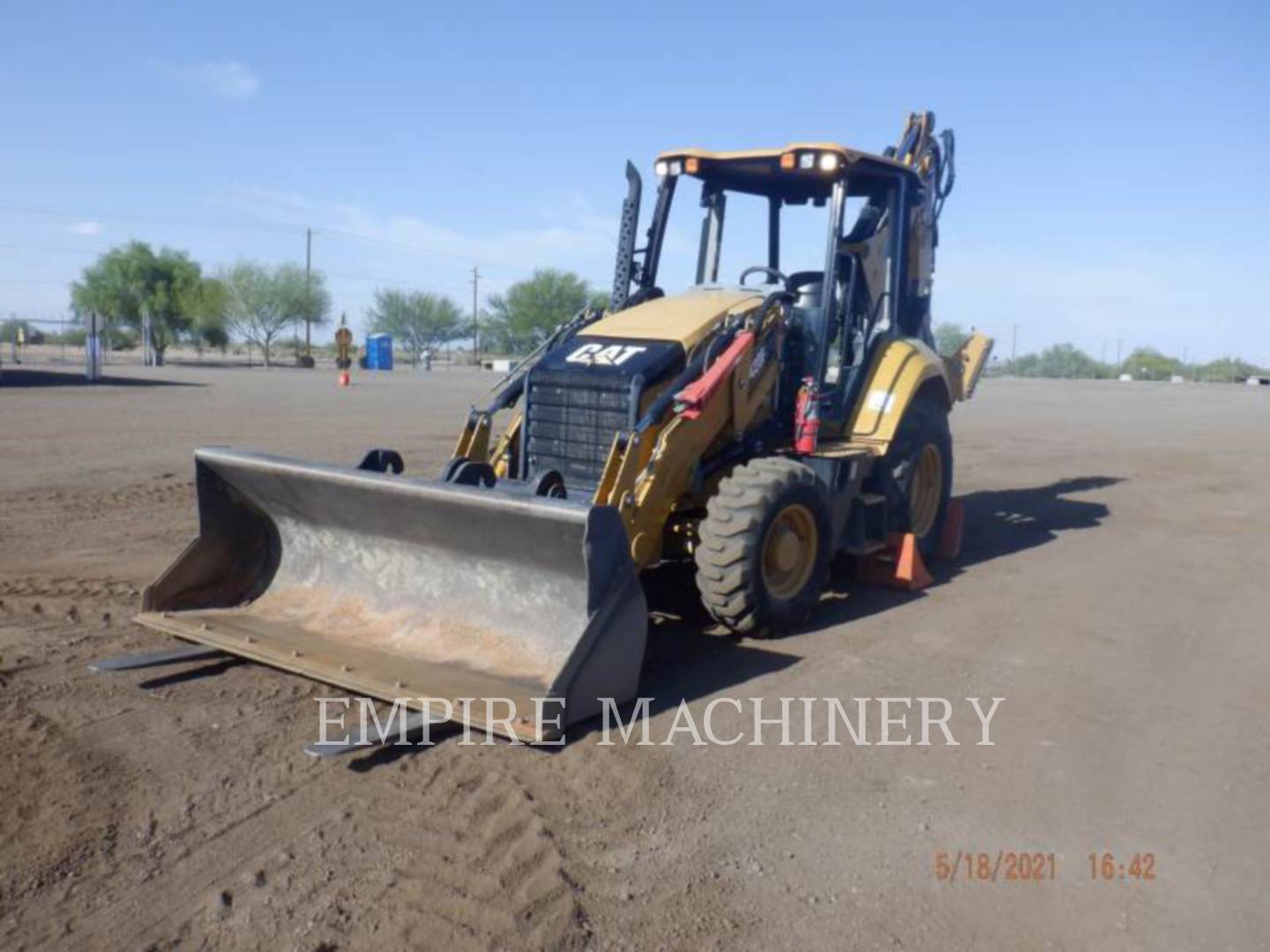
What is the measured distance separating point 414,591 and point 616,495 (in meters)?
1.17

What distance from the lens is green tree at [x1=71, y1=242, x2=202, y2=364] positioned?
198 feet

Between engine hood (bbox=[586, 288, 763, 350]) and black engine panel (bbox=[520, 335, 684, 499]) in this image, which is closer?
black engine panel (bbox=[520, 335, 684, 499])

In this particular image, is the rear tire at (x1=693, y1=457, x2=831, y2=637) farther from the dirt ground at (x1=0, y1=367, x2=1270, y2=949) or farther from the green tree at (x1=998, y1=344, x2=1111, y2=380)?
the green tree at (x1=998, y1=344, x2=1111, y2=380)

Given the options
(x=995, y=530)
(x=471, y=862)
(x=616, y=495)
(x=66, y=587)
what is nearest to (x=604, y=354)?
(x=616, y=495)

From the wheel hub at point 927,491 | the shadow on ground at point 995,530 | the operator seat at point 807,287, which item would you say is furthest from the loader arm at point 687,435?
the wheel hub at point 927,491

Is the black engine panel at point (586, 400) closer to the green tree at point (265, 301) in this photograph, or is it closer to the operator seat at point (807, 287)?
the operator seat at point (807, 287)

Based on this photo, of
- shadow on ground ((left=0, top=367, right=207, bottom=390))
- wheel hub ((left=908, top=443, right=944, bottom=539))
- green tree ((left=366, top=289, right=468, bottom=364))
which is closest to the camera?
wheel hub ((left=908, top=443, right=944, bottom=539))

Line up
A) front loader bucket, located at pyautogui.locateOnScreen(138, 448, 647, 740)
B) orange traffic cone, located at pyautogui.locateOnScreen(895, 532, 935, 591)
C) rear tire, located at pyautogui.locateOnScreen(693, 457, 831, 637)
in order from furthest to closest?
orange traffic cone, located at pyautogui.locateOnScreen(895, 532, 935, 591)
rear tire, located at pyautogui.locateOnScreen(693, 457, 831, 637)
front loader bucket, located at pyautogui.locateOnScreen(138, 448, 647, 740)

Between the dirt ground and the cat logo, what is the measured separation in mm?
1601

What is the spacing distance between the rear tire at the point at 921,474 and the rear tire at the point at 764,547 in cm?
150

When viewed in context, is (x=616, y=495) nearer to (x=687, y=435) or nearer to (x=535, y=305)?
(x=687, y=435)

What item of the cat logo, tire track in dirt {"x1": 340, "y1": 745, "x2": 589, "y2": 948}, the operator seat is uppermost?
the operator seat

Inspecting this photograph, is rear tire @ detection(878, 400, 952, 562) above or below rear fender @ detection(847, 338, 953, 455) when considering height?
below

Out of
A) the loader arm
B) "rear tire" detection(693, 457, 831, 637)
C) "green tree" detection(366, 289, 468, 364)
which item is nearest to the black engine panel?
the loader arm
